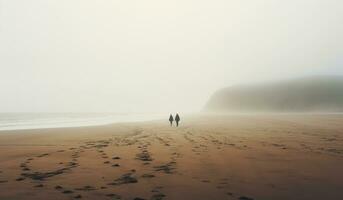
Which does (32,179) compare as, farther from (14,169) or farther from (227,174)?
(227,174)

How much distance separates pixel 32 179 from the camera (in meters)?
10.1

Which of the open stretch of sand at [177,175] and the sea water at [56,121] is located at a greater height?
the sea water at [56,121]

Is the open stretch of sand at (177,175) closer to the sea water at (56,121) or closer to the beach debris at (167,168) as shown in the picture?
the beach debris at (167,168)

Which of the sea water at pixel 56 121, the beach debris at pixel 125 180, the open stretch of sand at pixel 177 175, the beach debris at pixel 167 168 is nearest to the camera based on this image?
the open stretch of sand at pixel 177 175

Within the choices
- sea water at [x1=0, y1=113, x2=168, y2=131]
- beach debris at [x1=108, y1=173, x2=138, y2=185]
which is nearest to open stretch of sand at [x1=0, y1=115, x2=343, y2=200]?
beach debris at [x1=108, y1=173, x2=138, y2=185]

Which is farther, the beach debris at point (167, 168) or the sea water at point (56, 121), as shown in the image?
the sea water at point (56, 121)

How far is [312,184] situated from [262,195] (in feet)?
5.94

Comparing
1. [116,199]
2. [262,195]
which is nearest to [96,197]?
[116,199]

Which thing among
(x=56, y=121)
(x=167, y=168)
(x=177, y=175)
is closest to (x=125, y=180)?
(x=177, y=175)

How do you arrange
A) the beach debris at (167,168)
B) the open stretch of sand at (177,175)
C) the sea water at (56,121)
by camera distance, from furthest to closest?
the sea water at (56,121) < the beach debris at (167,168) < the open stretch of sand at (177,175)

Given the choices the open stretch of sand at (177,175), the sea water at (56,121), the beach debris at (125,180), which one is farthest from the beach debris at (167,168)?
the sea water at (56,121)

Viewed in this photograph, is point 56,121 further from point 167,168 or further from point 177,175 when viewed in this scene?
point 177,175

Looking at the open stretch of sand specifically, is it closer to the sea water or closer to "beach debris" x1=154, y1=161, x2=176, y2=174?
"beach debris" x1=154, y1=161, x2=176, y2=174

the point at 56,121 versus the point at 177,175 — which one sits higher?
the point at 56,121
